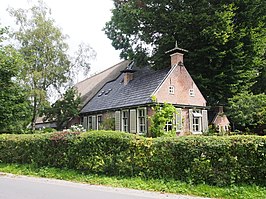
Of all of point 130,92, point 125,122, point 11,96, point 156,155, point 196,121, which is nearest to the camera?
point 156,155

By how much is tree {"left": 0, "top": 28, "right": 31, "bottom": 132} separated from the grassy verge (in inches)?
309

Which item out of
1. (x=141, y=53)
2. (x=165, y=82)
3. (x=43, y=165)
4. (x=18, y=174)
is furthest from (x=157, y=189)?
(x=141, y=53)

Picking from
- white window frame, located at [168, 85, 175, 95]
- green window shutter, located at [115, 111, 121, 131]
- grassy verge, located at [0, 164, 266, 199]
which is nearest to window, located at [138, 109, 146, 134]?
green window shutter, located at [115, 111, 121, 131]

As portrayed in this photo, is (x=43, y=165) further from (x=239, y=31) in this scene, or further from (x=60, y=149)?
(x=239, y=31)

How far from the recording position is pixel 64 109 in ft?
91.9

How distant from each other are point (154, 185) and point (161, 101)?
1221 centimetres

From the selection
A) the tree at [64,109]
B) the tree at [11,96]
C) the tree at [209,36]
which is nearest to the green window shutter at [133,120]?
the tree at [209,36]

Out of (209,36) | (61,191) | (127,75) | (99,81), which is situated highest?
(209,36)

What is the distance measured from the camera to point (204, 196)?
799cm

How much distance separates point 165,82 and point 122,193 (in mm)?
13851

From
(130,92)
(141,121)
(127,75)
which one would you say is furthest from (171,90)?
(127,75)

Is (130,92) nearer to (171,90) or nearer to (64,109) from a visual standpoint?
(171,90)

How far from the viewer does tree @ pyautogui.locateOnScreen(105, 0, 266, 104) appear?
23.0 m

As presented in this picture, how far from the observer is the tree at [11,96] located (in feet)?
61.5
